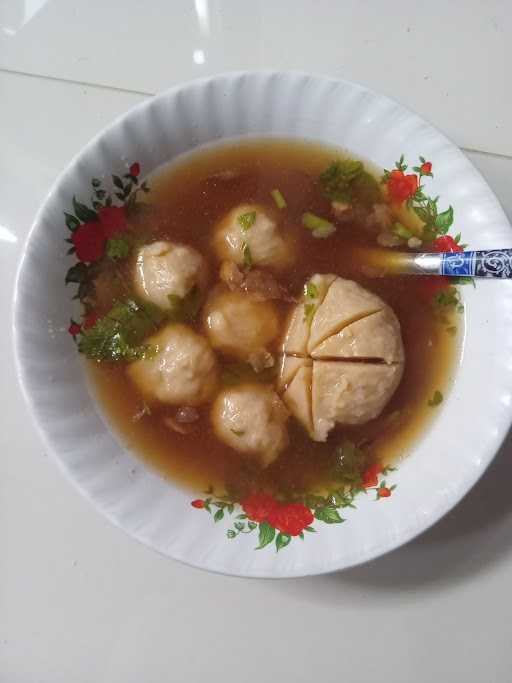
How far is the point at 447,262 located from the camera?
1524 mm

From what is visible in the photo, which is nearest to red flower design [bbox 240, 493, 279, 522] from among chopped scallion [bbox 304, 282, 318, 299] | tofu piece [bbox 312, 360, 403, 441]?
tofu piece [bbox 312, 360, 403, 441]

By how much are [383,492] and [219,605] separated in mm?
518

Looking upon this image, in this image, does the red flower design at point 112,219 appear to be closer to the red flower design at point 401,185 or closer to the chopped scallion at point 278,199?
the chopped scallion at point 278,199

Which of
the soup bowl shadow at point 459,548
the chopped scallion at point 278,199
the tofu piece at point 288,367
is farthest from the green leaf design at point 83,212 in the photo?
the soup bowl shadow at point 459,548

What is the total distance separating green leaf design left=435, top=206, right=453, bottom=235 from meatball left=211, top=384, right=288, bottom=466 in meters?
0.60

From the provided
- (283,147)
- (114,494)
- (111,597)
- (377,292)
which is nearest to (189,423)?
(114,494)

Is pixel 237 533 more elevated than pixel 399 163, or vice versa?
pixel 399 163

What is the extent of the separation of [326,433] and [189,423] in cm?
35

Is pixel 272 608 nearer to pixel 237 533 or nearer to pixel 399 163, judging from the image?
pixel 237 533

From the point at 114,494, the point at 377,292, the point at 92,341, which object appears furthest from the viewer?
the point at 377,292

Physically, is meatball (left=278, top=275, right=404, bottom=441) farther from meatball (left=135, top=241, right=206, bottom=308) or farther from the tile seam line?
the tile seam line

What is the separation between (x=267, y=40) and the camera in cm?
172

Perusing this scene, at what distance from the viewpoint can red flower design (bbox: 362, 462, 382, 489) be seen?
5.05 feet

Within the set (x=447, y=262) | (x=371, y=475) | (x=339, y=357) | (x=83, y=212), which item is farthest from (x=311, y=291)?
(x=83, y=212)
